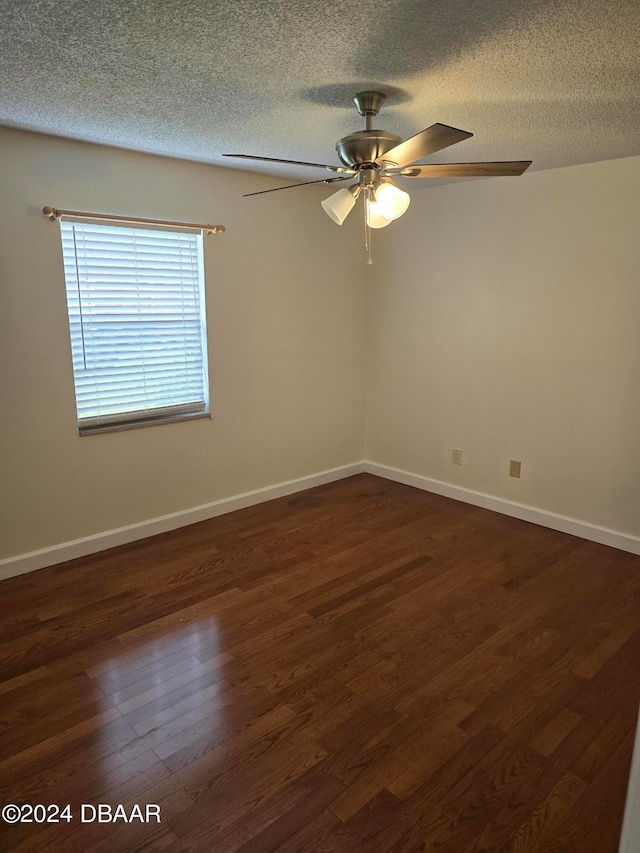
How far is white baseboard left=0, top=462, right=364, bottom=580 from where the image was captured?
2975 mm

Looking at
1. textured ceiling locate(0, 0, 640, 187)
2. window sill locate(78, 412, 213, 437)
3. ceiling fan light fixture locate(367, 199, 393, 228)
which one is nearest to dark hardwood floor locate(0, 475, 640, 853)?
window sill locate(78, 412, 213, 437)

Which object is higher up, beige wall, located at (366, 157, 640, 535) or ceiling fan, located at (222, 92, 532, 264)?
ceiling fan, located at (222, 92, 532, 264)

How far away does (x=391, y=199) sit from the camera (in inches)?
80.7

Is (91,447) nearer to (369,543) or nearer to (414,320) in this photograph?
(369,543)

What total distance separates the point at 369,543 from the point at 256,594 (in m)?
0.87

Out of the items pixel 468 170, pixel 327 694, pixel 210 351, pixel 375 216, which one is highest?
pixel 468 170

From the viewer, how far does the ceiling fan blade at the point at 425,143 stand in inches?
62.7

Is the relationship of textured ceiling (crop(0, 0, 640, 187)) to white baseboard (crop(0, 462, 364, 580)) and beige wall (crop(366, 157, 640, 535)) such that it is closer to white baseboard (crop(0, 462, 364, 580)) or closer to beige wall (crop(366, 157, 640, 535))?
beige wall (crop(366, 157, 640, 535))

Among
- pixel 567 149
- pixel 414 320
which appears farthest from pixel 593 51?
pixel 414 320

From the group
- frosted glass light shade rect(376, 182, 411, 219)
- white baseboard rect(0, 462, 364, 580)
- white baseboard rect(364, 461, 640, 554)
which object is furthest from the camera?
white baseboard rect(364, 461, 640, 554)

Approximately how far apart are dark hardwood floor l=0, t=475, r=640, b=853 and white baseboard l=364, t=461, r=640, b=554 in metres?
0.10

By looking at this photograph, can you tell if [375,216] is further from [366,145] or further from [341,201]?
[366,145]

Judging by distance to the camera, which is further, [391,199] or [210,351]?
[210,351]

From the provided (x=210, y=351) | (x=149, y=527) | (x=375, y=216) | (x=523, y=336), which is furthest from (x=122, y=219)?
(x=523, y=336)
